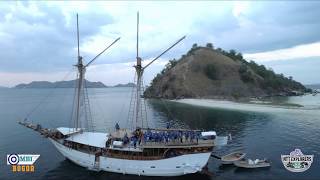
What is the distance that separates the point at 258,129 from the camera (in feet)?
257

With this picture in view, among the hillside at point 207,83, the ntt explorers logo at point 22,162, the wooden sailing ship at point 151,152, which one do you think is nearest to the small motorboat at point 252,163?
the wooden sailing ship at point 151,152

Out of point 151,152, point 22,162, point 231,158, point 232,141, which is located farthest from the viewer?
point 232,141

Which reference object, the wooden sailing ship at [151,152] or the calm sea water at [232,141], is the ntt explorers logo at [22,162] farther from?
the wooden sailing ship at [151,152]

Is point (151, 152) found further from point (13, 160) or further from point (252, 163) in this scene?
point (13, 160)

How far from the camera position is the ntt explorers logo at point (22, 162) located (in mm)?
49031

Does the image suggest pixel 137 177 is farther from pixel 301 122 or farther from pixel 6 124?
pixel 6 124

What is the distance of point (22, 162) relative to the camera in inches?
2021

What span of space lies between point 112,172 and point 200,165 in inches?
485

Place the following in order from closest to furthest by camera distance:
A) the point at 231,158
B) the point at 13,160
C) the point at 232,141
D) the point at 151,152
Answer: the point at 151,152
the point at 13,160
the point at 231,158
the point at 232,141

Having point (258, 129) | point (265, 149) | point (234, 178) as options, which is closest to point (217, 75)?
point (258, 129)

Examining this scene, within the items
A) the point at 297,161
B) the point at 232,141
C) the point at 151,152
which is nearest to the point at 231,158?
the point at 297,161

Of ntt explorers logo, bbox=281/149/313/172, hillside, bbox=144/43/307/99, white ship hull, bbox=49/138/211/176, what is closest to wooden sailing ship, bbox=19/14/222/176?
white ship hull, bbox=49/138/211/176

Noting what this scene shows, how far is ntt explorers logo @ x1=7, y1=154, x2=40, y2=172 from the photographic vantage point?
49.0 meters

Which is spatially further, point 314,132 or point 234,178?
point 314,132
